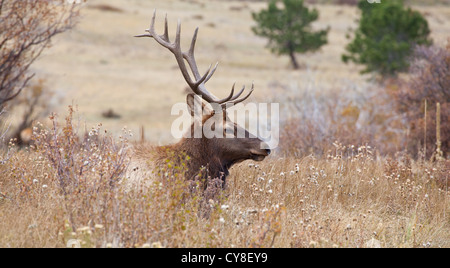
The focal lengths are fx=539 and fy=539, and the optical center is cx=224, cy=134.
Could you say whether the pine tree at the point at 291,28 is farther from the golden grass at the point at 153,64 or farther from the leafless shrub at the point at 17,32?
the leafless shrub at the point at 17,32

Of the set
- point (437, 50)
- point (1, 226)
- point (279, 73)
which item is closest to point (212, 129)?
point (1, 226)

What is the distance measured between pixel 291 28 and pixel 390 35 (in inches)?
595

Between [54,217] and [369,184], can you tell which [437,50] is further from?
[54,217]

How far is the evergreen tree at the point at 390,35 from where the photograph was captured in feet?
93.7

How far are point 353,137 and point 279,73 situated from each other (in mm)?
28390

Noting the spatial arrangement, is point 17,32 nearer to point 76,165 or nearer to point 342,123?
point 76,165

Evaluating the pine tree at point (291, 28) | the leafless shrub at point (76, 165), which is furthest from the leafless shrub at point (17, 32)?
the pine tree at point (291, 28)

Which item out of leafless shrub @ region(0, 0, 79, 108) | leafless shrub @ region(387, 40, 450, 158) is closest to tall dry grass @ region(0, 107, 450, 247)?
leafless shrub @ region(0, 0, 79, 108)

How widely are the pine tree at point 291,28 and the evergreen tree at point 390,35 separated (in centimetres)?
1323

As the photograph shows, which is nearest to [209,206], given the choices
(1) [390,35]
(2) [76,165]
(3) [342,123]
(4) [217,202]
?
(4) [217,202]

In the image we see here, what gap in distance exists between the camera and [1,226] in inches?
185

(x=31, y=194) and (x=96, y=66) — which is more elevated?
(x=31, y=194)

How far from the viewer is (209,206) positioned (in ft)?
17.8
